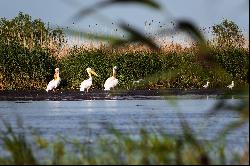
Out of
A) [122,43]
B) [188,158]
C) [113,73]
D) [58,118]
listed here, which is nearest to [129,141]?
[188,158]

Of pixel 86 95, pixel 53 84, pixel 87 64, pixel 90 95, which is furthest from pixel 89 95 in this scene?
pixel 87 64

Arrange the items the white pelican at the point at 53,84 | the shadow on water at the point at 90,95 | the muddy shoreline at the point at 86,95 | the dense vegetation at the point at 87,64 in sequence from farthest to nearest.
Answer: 1. the dense vegetation at the point at 87,64
2. the white pelican at the point at 53,84
3. the muddy shoreline at the point at 86,95
4. the shadow on water at the point at 90,95

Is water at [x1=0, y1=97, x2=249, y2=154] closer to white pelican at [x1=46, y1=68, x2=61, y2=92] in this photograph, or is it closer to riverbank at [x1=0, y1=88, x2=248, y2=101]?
riverbank at [x1=0, y1=88, x2=248, y2=101]

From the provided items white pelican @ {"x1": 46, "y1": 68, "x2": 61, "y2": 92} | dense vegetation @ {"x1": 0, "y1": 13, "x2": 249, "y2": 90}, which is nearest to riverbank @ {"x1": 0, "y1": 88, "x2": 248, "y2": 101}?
white pelican @ {"x1": 46, "y1": 68, "x2": 61, "y2": 92}

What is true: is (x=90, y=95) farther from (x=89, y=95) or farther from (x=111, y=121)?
(x=111, y=121)

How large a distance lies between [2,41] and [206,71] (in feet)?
99.5

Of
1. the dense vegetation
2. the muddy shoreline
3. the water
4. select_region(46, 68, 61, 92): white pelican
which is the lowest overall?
the water

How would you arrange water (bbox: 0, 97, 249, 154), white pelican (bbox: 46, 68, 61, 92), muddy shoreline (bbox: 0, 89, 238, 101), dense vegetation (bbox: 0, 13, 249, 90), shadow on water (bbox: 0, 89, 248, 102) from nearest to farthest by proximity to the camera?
water (bbox: 0, 97, 249, 154), shadow on water (bbox: 0, 89, 248, 102), muddy shoreline (bbox: 0, 89, 238, 101), white pelican (bbox: 46, 68, 61, 92), dense vegetation (bbox: 0, 13, 249, 90)

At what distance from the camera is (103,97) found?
2831cm

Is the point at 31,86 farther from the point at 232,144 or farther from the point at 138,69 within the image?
the point at 232,144

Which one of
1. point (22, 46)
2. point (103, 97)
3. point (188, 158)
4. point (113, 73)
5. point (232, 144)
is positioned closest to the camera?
point (188, 158)

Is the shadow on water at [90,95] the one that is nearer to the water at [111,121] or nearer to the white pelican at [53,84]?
the white pelican at [53,84]

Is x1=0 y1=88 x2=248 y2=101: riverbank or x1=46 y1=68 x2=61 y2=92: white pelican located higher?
x1=46 y1=68 x2=61 y2=92: white pelican

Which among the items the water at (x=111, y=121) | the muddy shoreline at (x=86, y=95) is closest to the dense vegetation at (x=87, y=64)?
the muddy shoreline at (x=86, y=95)
